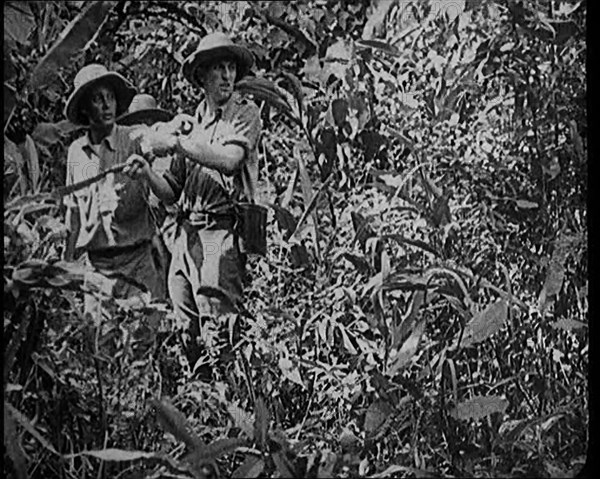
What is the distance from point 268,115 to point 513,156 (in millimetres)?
435

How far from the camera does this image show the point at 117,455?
1.73 meters

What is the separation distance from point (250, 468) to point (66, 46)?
0.78 meters

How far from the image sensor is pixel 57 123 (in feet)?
5.68

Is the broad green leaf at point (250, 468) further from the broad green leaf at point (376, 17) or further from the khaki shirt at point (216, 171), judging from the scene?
the broad green leaf at point (376, 17)

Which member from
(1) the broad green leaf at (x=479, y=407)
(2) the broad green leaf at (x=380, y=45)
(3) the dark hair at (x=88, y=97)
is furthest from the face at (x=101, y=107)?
(1) the broad green leaf at (x=479, y=407)

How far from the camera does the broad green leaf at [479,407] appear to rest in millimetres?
1784

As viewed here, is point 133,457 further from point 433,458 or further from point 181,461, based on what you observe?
point 433,458

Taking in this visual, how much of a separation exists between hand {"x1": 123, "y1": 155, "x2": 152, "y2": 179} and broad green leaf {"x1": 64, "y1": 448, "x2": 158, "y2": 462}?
466 mm

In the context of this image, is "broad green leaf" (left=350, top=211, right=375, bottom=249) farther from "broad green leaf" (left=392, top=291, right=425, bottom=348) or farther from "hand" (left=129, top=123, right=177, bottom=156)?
"hand" (left=129, top=123, right=177, bottom=156)

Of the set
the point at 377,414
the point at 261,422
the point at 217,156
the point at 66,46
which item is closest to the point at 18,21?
the point at 66,46

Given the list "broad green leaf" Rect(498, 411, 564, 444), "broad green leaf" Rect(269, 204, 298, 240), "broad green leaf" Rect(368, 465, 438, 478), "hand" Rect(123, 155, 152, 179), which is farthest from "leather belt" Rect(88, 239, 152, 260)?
"broad green leaf" Rect(498, 411, 564, 444)

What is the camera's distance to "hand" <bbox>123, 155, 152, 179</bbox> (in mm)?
1754

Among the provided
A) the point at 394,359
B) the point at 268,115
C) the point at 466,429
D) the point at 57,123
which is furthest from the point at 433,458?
the point at 57,123

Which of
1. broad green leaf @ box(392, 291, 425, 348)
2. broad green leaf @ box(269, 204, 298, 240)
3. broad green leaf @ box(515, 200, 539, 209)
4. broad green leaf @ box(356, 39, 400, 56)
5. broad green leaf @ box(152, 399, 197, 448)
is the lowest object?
broad green leaf @ box(152, 399, 197, 448)
